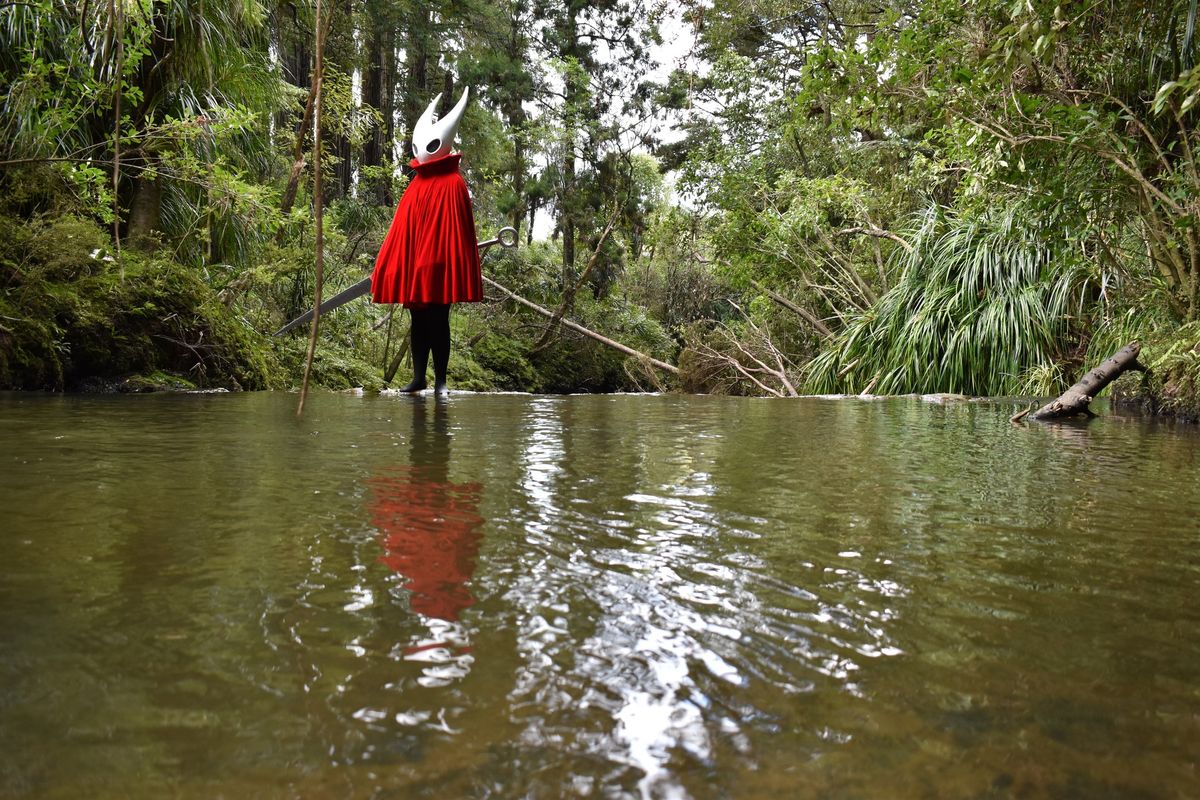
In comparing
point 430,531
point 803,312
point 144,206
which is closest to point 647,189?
point 803,312

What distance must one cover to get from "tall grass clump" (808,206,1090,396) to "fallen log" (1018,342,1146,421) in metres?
3.06

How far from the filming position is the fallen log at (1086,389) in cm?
396

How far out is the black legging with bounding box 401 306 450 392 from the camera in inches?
200

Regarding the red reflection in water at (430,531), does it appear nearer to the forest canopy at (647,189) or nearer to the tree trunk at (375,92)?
the forest canopy at (647,189)

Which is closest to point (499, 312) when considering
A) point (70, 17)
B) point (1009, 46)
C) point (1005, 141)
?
point (70, 17)

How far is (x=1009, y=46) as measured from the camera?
10.6ft

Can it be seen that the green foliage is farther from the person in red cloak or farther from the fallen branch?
the fallen branch

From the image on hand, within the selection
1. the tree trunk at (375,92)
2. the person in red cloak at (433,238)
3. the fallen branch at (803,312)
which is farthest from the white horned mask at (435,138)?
the tree trunk at (375,92)

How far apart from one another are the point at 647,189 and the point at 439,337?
1370 centimetres

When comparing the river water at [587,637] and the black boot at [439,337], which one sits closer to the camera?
the river water at [587,637]

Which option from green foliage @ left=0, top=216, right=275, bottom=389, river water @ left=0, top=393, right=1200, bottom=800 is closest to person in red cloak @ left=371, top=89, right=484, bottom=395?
green foliage @ left=0, top=216, right=275, bottom=389

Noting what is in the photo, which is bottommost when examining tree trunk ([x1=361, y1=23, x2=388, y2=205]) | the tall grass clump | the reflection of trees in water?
the reflection of trees in water

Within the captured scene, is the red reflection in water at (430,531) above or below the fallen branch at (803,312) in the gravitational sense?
below

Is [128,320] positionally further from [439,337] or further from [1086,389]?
[1086,389]
